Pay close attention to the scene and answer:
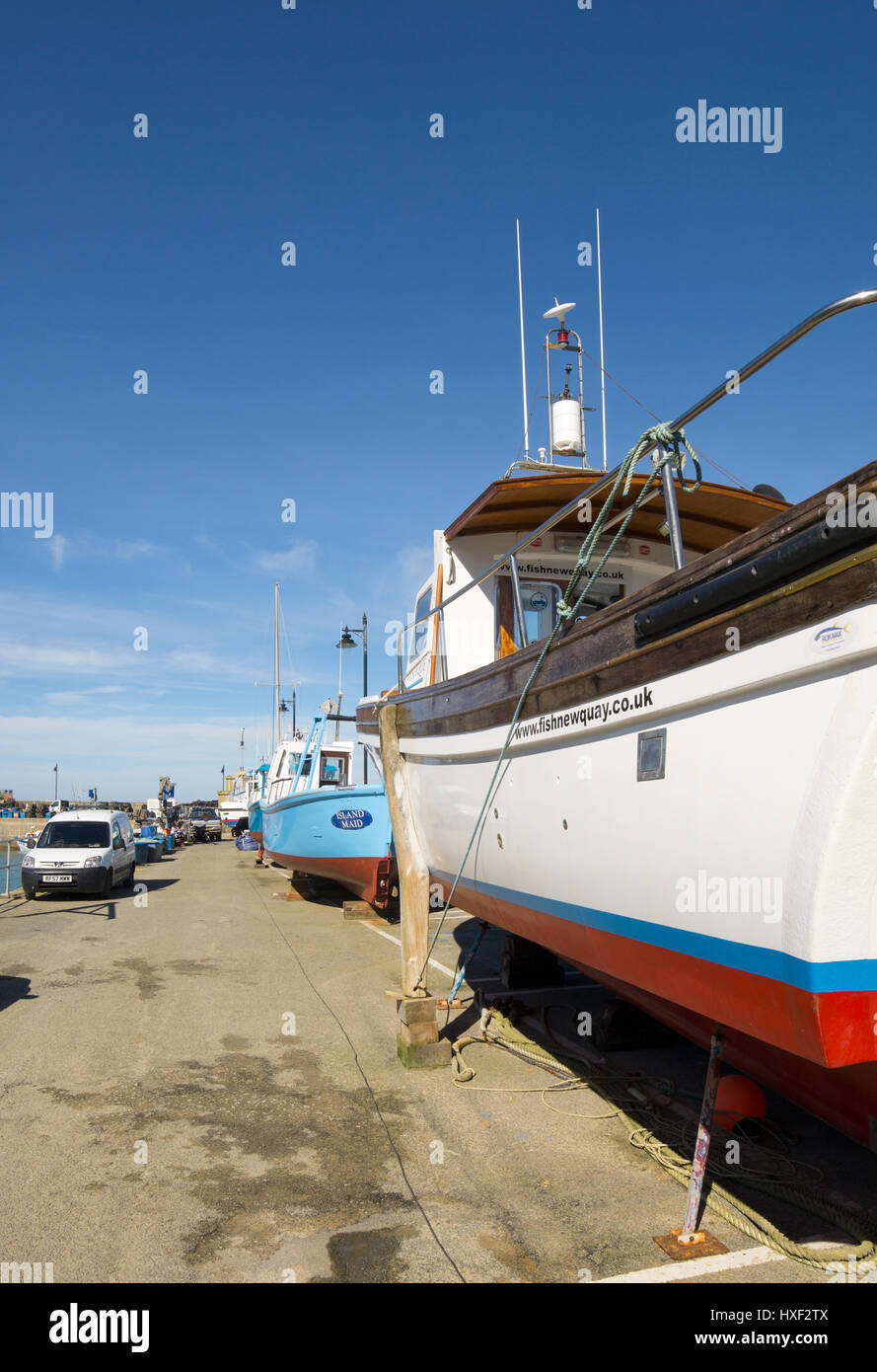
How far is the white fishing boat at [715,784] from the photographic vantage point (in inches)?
Result: 88.4

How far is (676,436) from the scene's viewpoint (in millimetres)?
3197

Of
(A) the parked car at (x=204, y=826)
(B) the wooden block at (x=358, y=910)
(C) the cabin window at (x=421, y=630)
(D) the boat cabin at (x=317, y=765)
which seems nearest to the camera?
(C) the cabin window at (x=421, y=630)

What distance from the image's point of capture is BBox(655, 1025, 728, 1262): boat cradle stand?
3.27 meters

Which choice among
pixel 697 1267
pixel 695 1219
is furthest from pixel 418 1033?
pixel 697 1267

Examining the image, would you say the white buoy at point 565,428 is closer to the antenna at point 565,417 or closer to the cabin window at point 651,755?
the antenna at point 565,417

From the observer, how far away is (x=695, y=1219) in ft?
11.0

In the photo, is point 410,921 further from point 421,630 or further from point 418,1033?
point 421,630

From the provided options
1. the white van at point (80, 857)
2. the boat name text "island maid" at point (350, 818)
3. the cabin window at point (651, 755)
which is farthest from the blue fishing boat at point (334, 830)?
the cabin window at point (651, 755)

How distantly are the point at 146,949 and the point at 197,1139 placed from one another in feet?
19.9

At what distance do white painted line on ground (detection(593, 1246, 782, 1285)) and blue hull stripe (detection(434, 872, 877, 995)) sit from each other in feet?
3.57

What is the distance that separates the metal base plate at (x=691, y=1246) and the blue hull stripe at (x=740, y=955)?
1.07m

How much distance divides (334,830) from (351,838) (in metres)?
0.39

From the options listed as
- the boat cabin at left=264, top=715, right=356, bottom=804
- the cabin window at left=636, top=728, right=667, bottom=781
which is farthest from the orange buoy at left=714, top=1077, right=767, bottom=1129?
the boat cabin at left=264, top=715, right=356, bottom=804
